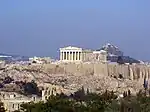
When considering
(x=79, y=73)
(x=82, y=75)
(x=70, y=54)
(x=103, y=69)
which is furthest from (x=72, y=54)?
(x=82, y=75)

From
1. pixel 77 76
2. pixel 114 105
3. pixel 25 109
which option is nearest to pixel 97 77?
pixel 77 76

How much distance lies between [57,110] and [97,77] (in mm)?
69395

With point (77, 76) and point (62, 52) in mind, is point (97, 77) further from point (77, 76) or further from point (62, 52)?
point (62, 52)

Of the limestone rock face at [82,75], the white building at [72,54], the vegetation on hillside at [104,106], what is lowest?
the vegetation on hillside at [104,106]

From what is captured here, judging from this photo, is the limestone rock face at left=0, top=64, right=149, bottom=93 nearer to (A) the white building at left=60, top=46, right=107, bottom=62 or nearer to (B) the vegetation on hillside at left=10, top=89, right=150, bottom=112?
(A) the white building at left=60, top=46, right=107, bottom=62

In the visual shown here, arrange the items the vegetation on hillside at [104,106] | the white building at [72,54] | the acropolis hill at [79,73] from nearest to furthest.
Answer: the vegetation on hillside at [104,106] → the acropolis hill at [79,73] → the white building at [72,54]

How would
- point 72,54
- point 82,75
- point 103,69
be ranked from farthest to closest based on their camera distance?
point 72,54, point 103,69, point 82,75

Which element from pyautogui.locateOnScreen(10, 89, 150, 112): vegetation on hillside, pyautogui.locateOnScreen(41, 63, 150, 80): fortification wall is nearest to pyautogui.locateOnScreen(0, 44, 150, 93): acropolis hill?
pyautogui.locateOnScreen(41, 63, 150, 80): fortification wall

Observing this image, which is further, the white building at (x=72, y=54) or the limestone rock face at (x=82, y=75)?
the white building at (x=72, y=54)

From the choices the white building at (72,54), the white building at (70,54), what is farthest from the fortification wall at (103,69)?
the white building at (70,54)

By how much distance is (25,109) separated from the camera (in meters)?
31.4

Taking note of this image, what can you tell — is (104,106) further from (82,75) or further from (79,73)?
(79,73)

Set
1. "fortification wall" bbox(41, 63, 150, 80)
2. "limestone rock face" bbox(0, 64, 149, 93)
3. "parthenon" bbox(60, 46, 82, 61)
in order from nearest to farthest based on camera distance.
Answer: "limestone rock face" bbox(0, 64, 149, 93)
"fortification wall" bbox(41, 63, 150, 80)
"parthenon" bbox(60, 46, 82, 61)

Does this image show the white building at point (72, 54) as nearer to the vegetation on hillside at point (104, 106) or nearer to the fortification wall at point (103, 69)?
the fortification wall at point (103, 69)
